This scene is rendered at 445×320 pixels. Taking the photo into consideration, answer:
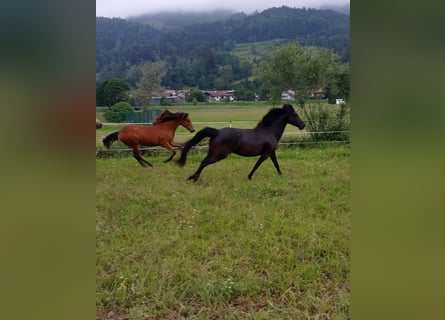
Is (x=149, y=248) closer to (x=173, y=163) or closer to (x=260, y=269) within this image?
(x=260, y=269)

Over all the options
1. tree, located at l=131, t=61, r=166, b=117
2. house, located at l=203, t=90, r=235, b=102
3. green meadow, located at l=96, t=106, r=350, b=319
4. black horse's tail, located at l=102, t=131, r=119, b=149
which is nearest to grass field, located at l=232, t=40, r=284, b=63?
house, located at l=203, t=90, r=235, b=102

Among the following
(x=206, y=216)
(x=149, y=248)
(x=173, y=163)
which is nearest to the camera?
(x=149, y=248)

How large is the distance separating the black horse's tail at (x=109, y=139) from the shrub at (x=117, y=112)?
0.51 feet

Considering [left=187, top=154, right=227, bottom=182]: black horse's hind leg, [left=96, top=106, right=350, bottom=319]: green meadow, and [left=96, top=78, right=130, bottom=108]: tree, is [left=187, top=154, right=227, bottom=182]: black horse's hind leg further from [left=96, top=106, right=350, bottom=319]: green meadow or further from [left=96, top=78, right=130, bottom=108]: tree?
[left=96, top=78, right=130, bottom=108]: tree

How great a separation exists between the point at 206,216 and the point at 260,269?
Answer: 0.73 m

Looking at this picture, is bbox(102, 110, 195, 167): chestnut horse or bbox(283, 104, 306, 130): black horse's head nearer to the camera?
bbox(102, 110, 195, 167): chestnut horse

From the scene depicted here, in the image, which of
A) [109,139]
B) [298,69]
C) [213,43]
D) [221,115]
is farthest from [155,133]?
[298,69]

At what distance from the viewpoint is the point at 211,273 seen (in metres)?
1.90

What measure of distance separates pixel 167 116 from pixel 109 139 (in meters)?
0.56

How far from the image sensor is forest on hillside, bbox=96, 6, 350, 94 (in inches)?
109

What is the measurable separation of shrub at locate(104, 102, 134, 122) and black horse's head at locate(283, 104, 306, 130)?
1.45m

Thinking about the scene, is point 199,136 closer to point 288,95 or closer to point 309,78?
point 288,95
